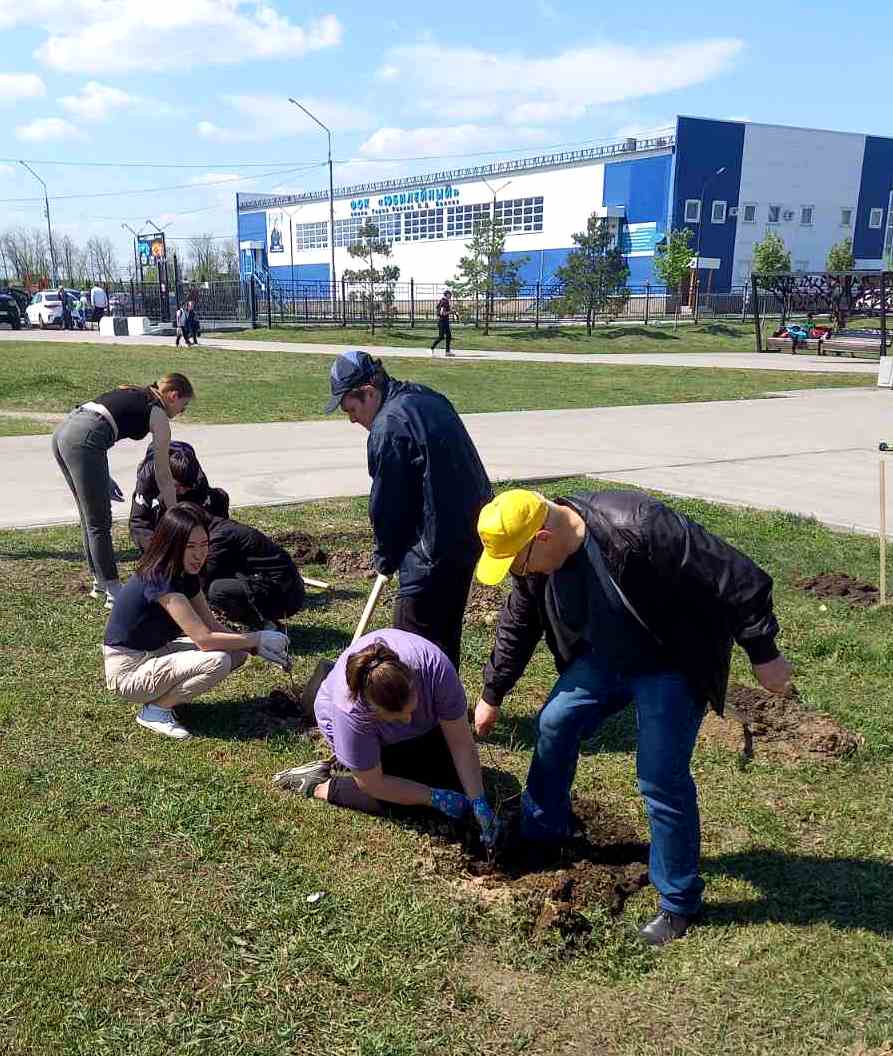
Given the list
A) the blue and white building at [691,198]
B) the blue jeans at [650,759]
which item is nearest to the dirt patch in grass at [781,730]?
the blue jeans at [650,759]

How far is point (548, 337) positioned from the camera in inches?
1553

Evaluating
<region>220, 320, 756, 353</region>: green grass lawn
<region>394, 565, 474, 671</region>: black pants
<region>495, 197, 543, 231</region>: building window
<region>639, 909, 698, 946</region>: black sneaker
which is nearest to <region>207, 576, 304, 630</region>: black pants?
<region>394, 565, 474, 671</region>: black pants

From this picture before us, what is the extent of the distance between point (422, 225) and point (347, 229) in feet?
36.8

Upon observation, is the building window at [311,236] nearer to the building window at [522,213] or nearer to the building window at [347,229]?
the building window at [347,229]

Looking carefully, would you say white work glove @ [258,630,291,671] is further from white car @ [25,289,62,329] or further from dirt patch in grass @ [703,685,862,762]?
white car @ [25,289,62,329]

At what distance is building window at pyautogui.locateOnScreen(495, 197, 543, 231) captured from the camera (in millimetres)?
68000

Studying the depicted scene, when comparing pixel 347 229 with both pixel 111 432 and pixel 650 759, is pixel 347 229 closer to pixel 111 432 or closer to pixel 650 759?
pixel 111 432

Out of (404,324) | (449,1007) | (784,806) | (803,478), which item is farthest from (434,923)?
(404,324)

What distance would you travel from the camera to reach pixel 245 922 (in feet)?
10.6

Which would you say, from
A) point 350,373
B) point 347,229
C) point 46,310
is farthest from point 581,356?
point 347,229

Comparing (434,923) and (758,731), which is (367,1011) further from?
(758,731)

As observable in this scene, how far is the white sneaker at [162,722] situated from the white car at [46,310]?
Result: 41009mm

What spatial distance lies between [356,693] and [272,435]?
34.1 ft

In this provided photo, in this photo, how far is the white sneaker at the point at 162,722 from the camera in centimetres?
457
